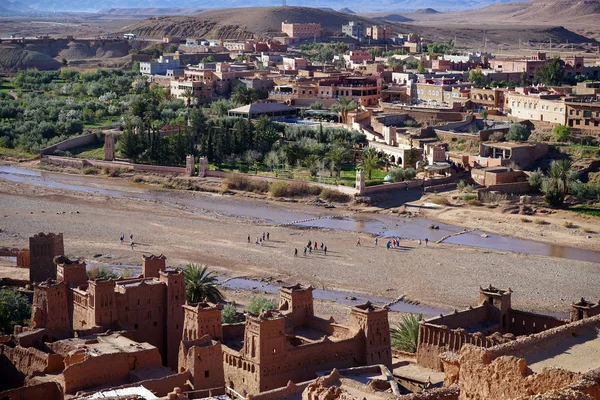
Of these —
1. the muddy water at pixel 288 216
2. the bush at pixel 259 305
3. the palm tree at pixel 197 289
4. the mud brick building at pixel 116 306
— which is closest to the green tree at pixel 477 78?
the muddy water at pixel 288 216

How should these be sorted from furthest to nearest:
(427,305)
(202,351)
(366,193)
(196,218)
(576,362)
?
(366,193)
(196,218)
(427,305)
(202,351)
(576,362)

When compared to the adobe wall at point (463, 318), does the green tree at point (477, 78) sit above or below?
above

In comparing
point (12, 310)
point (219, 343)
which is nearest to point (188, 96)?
point (12, 310)

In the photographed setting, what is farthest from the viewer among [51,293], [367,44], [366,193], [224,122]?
[367,44]

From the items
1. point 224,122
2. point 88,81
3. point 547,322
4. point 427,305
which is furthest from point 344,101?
point 547,322

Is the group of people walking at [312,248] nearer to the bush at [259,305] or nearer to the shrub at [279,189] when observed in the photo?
the bush at [259,305]

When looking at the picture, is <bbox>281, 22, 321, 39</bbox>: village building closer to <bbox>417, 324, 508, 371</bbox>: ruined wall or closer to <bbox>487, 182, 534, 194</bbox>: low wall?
<bbox>487, 182, 534, 194</bbox>: low wall

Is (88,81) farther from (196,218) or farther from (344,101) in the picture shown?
(196,218)
